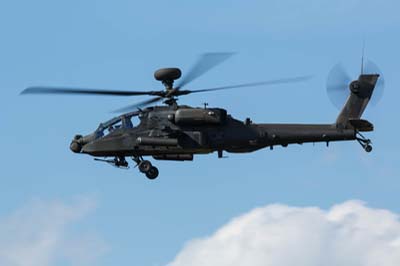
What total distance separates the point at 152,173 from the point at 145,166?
55 cm

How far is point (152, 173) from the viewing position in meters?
72.1

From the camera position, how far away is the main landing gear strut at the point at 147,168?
72.1m

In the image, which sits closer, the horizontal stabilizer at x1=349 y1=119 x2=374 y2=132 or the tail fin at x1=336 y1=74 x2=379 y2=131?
the horizontal stabilizer at x1=349 y1=119 x2=374 y2=132

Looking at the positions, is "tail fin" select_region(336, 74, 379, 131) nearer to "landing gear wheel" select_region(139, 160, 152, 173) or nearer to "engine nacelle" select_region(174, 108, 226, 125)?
"engine nacelle" select_region(174, 108, 226, 125)

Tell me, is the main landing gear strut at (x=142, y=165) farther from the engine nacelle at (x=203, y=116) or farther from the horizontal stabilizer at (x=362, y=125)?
the horizontal stabilizer at (x=362, y=125)

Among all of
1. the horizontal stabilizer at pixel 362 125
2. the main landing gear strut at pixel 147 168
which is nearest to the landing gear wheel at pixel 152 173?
the main landing gear strut at pixel 147 168

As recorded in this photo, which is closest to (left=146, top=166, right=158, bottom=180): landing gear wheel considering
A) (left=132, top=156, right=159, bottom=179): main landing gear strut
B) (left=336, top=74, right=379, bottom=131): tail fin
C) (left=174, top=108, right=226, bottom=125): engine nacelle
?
(left=132, top=156, right=159, bottom=179): main landing gear strut

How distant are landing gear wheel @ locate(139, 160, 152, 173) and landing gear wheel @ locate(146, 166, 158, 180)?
16cm

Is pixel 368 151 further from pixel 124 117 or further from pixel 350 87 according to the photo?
pixel 124 117

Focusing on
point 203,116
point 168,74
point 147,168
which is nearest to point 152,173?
point 147,168

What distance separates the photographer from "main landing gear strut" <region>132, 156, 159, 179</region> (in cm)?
7206

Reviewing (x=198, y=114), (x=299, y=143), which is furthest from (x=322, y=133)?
(x=198, y=114)

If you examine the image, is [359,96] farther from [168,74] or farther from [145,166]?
[145,166]

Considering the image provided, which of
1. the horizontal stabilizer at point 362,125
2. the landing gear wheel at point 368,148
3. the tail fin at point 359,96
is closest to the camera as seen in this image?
the landing gear wheel at point 368,148
